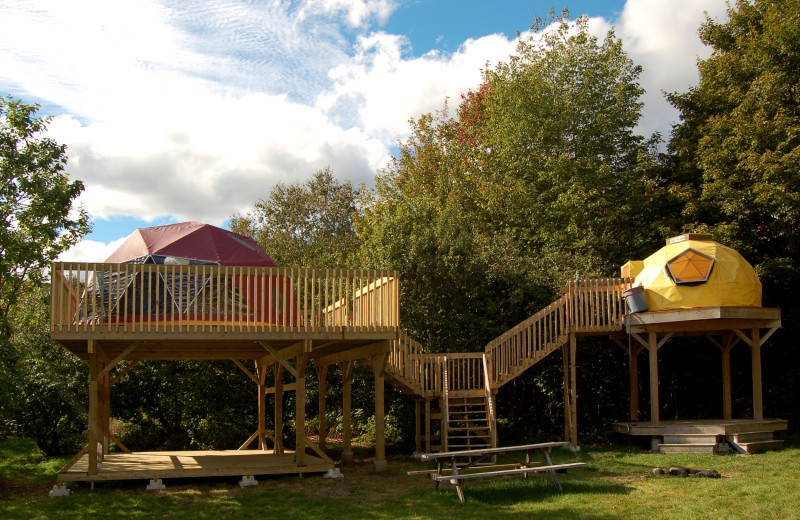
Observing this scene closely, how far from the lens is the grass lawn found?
9961 millimetres

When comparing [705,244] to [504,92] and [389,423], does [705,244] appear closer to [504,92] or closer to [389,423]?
[389,423]

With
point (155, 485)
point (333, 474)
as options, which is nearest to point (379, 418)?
point (333, 474)

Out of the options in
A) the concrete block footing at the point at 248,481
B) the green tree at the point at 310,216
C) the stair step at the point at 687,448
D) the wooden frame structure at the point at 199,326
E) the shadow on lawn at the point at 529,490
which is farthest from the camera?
the green tree at the point at 310,216

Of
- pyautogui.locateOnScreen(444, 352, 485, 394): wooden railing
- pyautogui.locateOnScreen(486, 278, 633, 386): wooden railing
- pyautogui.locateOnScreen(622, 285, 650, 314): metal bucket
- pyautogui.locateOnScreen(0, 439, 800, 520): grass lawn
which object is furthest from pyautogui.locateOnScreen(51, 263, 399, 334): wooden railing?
pyautogui.locateOnScreen(622, 285, 650, 314): metal bucket

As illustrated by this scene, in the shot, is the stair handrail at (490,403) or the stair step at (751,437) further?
the stair handrail at (490,403)

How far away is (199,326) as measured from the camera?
13.0 m

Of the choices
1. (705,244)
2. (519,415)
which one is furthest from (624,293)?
(519,415)

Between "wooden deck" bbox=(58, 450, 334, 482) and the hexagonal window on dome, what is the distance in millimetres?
8967

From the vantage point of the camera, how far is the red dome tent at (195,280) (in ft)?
41.7

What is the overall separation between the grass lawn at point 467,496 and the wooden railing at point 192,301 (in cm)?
288

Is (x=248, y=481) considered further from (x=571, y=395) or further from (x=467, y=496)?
(x=571, y=395)

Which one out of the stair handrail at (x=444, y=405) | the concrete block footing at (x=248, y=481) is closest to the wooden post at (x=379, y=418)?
the stair handrail at (x=444, y=405)

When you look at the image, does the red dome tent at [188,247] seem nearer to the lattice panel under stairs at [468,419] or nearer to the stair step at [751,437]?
the lattice panel under stairs at [468,419]

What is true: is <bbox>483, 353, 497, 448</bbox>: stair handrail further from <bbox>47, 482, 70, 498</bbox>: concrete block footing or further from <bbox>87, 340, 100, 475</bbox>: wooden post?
<bbox>47, 482, 70, 498</bbox>: concrete block footing
